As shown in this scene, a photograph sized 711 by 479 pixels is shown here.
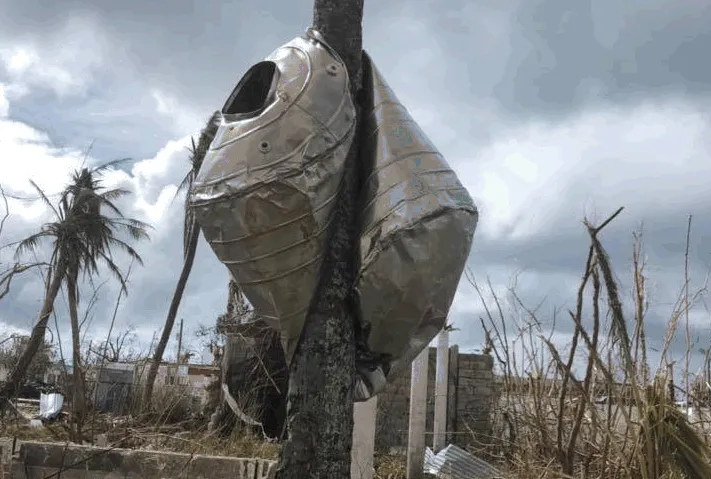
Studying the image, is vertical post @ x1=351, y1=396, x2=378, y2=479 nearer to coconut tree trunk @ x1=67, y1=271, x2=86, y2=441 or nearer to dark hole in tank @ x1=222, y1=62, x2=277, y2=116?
coconut tree trunk @ x1=67, y1=271, x2=86, y2=441

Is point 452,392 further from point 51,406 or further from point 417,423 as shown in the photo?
point 51,406

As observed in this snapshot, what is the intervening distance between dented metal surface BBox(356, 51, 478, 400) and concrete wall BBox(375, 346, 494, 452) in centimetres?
793

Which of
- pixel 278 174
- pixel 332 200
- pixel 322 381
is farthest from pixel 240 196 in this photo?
pixel 322 381

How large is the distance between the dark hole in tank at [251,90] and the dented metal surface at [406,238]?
1.21 feet

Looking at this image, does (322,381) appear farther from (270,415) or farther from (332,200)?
(270,415)

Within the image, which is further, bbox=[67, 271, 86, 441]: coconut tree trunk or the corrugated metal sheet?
the corrugated metal sheet

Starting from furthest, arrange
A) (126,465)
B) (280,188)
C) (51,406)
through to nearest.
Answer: (51,406)
(126,465)
(280,188)

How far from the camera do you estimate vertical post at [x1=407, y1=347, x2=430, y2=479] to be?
7422 mm

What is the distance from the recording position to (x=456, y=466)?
7617 millimetres

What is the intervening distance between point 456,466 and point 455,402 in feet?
7.92

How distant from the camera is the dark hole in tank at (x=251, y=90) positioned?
2.01 meters

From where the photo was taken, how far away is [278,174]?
5.69ft

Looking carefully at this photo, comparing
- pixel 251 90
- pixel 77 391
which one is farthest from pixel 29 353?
pixel 251 90

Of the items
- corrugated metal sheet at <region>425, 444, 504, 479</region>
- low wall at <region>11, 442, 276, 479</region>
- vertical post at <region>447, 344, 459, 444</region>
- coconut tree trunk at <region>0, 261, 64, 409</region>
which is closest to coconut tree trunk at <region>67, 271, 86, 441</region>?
coconut tree trunk at <region>0, 261, 64, 409</region>
